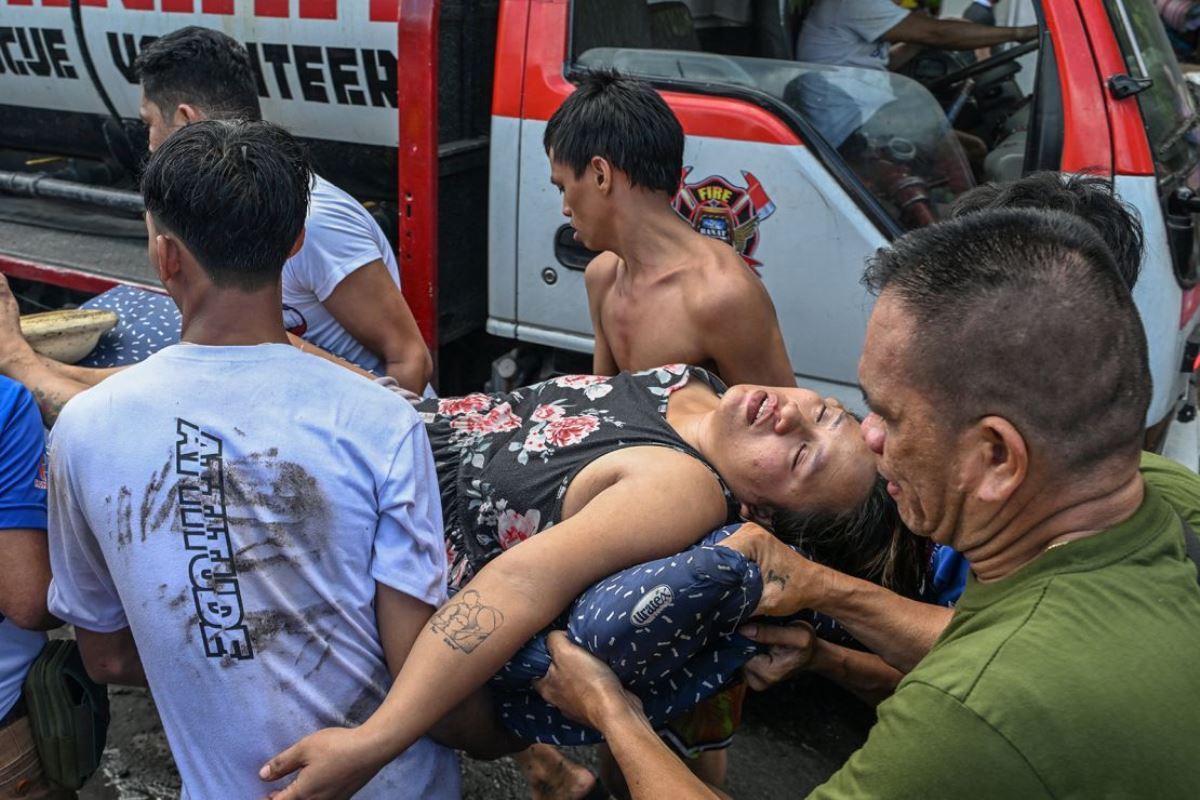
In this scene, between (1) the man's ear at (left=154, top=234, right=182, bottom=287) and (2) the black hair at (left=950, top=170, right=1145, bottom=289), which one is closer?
(1) the man's ear at (left=154, top=234, right=182, bottom=287)

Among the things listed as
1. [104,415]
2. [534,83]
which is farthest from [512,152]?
[104,415]

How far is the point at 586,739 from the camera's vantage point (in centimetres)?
199

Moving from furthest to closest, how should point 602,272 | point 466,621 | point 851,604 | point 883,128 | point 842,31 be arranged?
point 842,31 → point 883,128 → point 602,272 → point 851,604 → point 466,621

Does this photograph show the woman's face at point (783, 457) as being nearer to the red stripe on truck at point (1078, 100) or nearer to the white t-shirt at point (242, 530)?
the white t-shirt at point (242, 530)

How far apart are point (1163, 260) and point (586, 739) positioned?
214cm

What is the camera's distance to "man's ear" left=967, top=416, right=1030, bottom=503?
1272mm

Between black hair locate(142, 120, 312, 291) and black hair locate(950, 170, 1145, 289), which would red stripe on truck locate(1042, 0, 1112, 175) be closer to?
black hair locate(950, 170, 1145, 289)

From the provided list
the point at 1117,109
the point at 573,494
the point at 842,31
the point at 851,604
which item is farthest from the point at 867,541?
the point at 842,31

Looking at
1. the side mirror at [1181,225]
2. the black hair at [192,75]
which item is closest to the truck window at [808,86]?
the side mirror at [1181,225]

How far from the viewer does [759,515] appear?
225 centimetres

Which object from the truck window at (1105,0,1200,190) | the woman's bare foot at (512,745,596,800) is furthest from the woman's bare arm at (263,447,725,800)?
the truck window at (1105,0,1200,190)

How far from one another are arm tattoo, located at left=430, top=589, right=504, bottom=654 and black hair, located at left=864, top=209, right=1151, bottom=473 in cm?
80

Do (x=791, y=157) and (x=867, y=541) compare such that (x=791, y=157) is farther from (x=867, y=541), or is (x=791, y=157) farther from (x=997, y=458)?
(x=997, y=458)

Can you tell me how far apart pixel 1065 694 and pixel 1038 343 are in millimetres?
392
